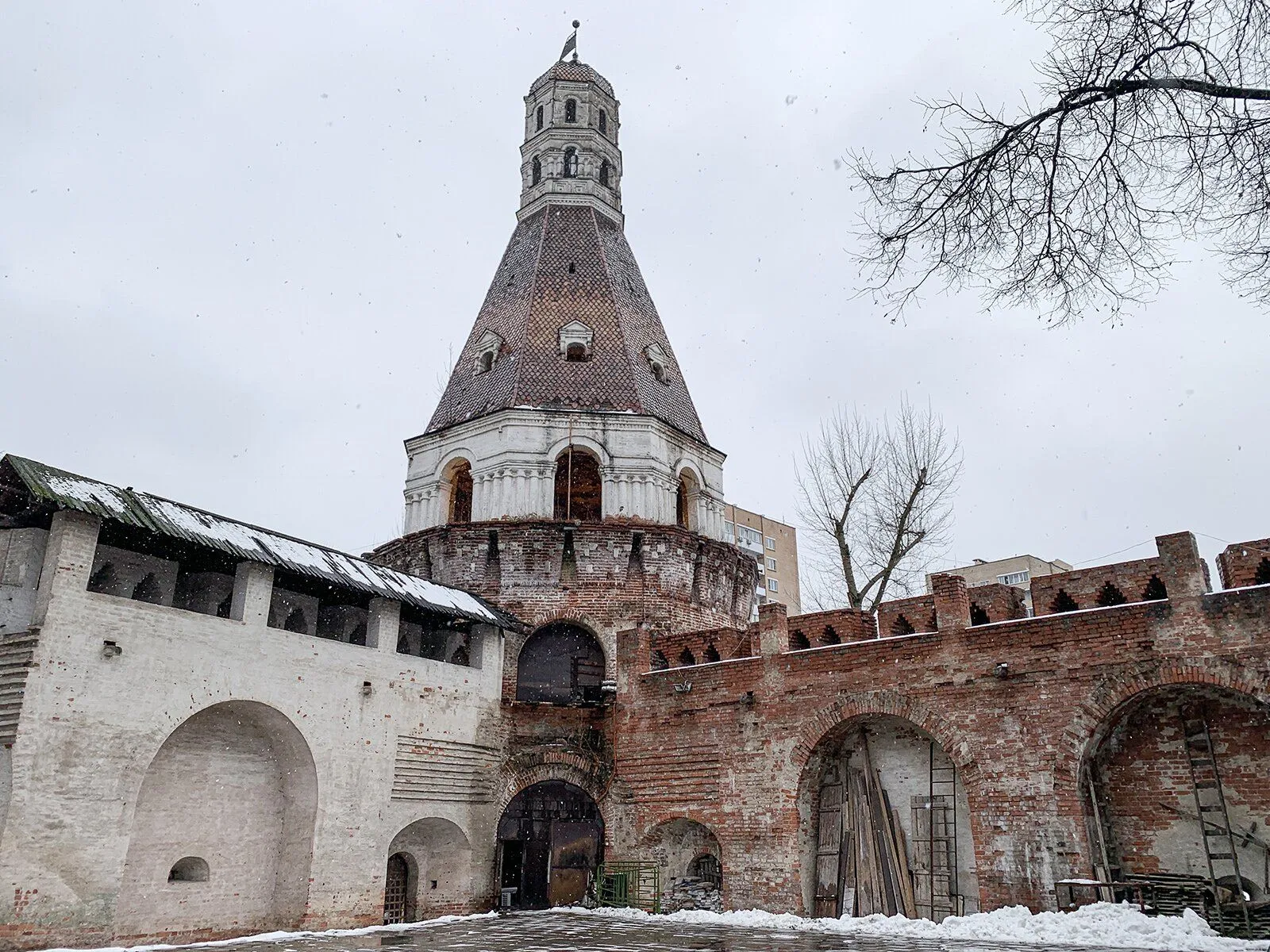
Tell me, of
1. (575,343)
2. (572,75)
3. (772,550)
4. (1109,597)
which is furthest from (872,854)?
(772,550)

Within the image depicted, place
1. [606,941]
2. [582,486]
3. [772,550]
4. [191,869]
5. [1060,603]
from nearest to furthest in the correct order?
[606,941]
[191,869]
[1060,603]
[582,486]
[772,550]

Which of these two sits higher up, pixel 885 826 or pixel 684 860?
pixel 885 826

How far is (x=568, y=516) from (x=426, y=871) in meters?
7.66

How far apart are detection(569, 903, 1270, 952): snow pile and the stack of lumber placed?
1.42 ft

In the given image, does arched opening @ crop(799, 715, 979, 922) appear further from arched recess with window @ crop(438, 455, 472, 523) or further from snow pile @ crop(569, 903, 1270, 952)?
arched recess with window @ crop(438, 455, 472, 523)

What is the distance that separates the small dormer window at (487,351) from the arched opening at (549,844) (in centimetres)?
1000

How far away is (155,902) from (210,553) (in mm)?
4659

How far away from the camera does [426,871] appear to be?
16.5 metres

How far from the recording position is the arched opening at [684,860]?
53.4 feet

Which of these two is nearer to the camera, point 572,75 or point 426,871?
point 426,871

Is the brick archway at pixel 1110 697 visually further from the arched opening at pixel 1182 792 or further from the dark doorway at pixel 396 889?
the dark doorway at pixel 396 889

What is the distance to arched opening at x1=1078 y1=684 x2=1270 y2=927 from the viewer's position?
11.9m

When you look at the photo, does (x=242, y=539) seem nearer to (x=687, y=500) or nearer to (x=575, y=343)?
(x=575, y=343)

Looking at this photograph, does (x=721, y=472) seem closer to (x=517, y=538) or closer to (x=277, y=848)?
(x=517, y=538)
